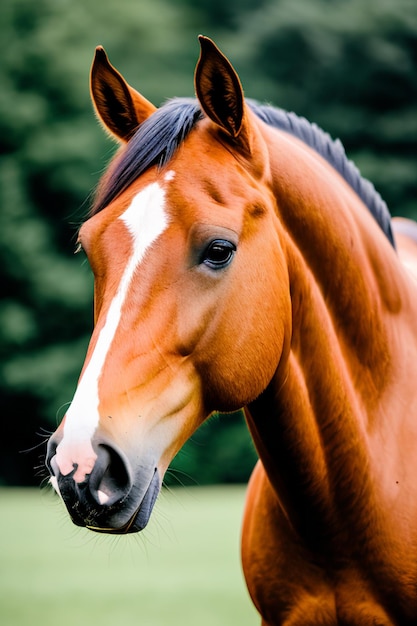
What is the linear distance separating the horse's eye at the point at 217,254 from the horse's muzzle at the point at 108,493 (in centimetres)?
43

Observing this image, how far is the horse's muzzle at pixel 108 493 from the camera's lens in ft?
4.74

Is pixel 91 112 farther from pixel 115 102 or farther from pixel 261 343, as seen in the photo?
pixel 261 343

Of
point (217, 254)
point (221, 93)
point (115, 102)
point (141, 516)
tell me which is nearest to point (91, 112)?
point (115, 102)

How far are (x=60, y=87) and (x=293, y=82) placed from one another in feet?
12.2

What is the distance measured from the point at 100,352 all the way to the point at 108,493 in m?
0.27

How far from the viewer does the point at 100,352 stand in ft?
5.10

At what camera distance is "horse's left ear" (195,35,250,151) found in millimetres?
1713

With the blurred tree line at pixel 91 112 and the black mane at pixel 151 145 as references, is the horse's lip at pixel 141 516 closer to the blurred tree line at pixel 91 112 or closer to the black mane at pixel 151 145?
the black mane at pixel 151 145

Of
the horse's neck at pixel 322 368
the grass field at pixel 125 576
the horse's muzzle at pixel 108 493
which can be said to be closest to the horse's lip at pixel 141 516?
the horse's muzzle at pixel 108 493

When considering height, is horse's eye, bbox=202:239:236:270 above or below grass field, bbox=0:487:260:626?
above

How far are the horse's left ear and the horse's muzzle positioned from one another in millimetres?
765

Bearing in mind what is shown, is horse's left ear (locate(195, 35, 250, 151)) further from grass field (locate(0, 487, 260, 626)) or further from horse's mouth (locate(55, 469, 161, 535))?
grass field (locate(0, 487, 260, 626))

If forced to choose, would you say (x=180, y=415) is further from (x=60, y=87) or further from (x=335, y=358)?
(x=60, y=87)

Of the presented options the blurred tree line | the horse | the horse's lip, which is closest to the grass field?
the horse
